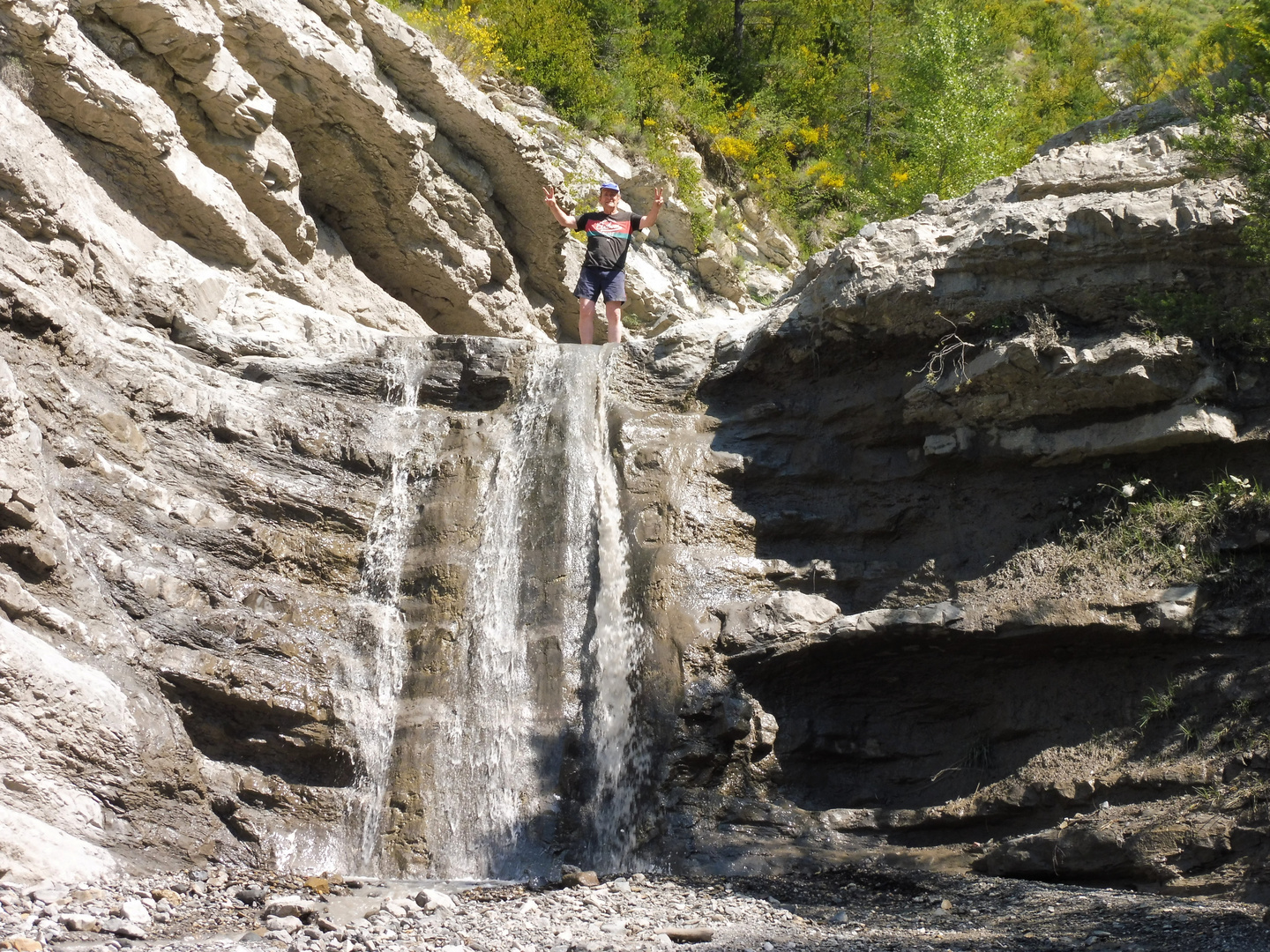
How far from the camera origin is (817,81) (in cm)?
2242

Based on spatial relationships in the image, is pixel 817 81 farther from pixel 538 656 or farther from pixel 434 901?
pixel 434 901

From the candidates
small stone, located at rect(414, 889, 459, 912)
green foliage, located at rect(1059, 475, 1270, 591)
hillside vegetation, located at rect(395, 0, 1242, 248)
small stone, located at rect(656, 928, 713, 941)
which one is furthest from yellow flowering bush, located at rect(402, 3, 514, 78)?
small stone, located at rect(656, 928, 713, 941)

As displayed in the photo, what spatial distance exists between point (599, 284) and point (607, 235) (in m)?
0.51

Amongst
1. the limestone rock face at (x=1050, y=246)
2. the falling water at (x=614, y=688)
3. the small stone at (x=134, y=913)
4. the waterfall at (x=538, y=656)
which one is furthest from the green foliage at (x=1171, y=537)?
the small stone at (x=134, y=913)

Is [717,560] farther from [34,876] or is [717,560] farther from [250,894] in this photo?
[34,876]

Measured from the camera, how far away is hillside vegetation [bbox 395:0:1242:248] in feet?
53.1

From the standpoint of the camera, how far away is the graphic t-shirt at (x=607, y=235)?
11508mm

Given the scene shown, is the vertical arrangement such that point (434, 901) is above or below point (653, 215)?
below

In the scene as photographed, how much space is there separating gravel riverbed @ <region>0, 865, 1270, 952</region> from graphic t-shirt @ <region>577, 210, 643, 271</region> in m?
6.66

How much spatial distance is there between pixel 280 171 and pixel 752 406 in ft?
19.2

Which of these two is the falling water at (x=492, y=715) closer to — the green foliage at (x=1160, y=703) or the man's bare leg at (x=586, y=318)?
the man's bare leg at (x=586, y=318)

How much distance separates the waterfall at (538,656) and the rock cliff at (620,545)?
0.10 ft

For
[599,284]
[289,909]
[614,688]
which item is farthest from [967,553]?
[289,909]

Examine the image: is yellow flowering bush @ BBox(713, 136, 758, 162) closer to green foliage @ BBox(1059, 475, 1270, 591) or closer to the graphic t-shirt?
the graphic t-shirt
